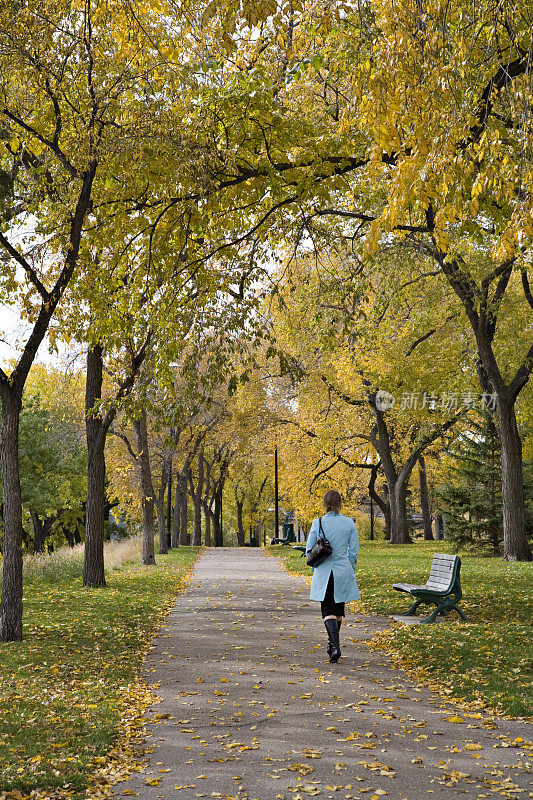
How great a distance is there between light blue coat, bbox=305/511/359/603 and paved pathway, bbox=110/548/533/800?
0.74m

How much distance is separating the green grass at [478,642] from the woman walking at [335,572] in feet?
2.63

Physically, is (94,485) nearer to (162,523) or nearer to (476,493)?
(476,493)

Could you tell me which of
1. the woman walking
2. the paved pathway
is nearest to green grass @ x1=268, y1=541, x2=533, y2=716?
the paved pathway

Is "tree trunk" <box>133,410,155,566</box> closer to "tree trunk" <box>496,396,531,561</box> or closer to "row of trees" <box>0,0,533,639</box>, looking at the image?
"tree trunk" <box>496,396,531,561</box>

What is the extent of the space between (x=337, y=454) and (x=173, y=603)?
19.2 metres

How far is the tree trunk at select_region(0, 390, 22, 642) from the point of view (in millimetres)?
9297

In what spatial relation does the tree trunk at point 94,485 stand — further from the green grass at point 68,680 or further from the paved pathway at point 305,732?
the paved pathway at point 305,732

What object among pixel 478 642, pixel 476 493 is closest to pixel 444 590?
pixel 478 642

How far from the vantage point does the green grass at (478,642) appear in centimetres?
688

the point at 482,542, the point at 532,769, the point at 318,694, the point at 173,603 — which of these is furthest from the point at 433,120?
the point at 482,542

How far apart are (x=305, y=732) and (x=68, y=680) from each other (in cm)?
285

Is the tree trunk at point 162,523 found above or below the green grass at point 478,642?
above

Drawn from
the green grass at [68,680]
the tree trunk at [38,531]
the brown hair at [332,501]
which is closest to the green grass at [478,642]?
the brown hair at [332,501]

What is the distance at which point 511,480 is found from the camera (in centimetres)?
1767
